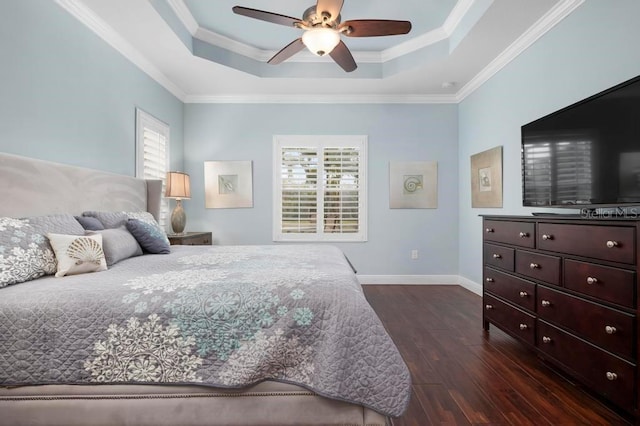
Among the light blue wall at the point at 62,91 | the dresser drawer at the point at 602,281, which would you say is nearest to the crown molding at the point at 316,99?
the light blue wall at the point at 62,91

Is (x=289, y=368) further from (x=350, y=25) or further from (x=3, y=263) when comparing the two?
(x=350, y=25)

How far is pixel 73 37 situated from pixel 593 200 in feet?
12.9

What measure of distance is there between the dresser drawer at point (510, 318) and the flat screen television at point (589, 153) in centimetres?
83

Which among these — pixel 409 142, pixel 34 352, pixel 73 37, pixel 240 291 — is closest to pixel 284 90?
pixel 409 142

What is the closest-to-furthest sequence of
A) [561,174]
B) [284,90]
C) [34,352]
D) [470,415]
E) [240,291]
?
[34,352] < [240,291] < [470,415] < [561,174] < [284,90]

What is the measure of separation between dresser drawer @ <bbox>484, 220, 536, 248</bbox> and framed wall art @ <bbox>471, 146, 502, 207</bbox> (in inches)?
39.8

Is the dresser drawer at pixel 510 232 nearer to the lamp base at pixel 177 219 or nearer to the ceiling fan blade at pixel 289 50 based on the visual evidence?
the ceiling fan blade at pixel 289 50

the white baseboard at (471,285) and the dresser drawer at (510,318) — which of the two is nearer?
the dresser drawer at (510,318)

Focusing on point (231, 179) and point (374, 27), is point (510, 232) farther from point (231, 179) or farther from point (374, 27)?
point (231, 179)

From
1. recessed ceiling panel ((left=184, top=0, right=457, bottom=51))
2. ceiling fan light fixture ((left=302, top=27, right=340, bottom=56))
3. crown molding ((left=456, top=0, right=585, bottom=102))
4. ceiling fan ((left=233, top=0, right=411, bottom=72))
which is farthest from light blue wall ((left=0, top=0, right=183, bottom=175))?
crown molding ((left=456, top=0, right=585, bottom=102))

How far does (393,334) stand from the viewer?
8.99ft

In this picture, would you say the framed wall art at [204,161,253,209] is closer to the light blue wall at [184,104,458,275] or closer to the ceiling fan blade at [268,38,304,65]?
the light blue wall at [184,104,458,275]

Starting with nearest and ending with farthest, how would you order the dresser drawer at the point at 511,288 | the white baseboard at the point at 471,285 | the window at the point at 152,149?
the dresser drawer at the point at 511,288, the window at the point at 152,149, the white baseboard at the point at 471,285

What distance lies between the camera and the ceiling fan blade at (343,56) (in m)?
2.73
